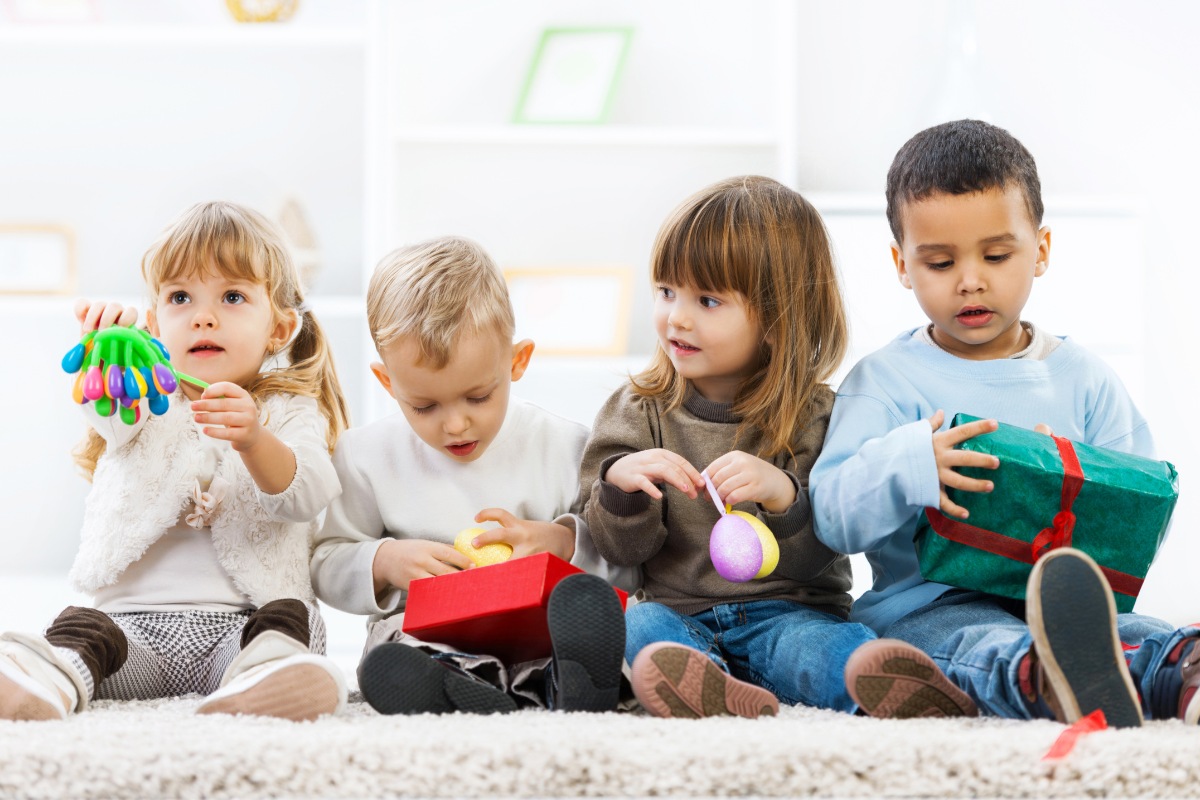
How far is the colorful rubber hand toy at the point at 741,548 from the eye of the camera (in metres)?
1.06

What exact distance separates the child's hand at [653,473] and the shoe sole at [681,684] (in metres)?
Answer: 0.19

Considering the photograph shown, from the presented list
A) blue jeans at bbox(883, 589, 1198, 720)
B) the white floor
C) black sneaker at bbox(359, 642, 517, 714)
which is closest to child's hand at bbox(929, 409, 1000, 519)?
blue jeans at bbox(883, 589, 1198, 720)

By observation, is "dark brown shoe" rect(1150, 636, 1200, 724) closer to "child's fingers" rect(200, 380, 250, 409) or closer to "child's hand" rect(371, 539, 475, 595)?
"child's hand" rect(371, 539, 475, 595)

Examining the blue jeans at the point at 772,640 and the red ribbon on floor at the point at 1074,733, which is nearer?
the red ribbon on floor at the point at 1074,733

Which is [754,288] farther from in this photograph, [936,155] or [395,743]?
[395,743]

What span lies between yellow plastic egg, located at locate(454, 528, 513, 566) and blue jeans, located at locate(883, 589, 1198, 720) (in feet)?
1.31

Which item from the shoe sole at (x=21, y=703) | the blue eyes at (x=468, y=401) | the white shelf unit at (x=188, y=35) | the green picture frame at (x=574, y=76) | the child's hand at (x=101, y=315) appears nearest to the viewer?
the shoe sole at (x=21, y=703)

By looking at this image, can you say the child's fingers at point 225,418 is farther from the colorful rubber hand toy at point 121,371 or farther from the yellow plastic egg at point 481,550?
the yellow plastic egg at point 481,550

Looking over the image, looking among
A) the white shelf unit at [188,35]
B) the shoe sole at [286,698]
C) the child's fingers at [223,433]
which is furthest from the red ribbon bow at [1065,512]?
the white shelf unit at [188,35]

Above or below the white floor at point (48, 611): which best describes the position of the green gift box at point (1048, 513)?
above

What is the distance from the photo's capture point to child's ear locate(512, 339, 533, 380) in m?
1.28

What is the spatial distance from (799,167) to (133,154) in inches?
56.5

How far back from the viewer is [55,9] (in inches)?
90.8

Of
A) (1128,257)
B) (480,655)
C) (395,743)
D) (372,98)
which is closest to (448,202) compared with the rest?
(372,98)
